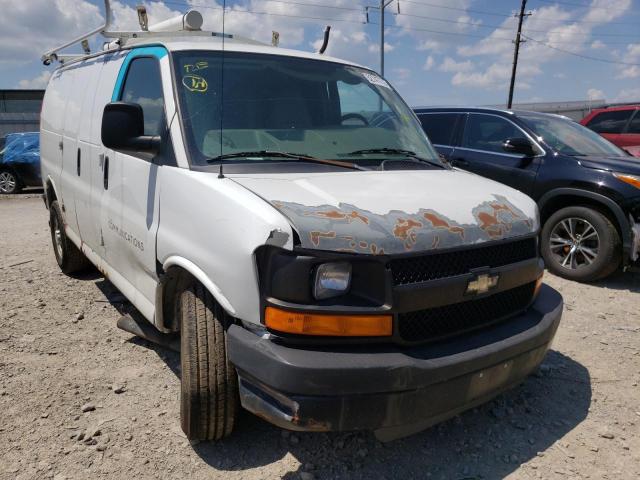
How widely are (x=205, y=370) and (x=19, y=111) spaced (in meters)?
36.3

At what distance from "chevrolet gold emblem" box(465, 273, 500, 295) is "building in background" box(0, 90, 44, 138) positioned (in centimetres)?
2859

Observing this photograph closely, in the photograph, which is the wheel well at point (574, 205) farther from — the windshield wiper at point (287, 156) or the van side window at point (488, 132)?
the windshield wiper at point (287, 156)

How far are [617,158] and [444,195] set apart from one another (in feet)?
14.2

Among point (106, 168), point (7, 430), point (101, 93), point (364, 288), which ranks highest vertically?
point (101, 93)

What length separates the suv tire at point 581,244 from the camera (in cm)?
533

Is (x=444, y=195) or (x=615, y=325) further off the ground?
(x=444, y=195)

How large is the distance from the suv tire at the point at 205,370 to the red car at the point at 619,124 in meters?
9.71

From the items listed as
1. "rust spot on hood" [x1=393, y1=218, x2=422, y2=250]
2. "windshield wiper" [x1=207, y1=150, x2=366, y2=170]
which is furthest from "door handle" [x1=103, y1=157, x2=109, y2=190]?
"rust spot on hood" [x1=393, y1=218, x2=422, y2=250]

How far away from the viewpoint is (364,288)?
215 cm

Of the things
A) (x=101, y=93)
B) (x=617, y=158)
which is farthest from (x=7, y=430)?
(x=617, y=158)

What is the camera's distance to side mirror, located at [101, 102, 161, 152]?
9.02 feet

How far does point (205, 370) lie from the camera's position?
2432 millimetres

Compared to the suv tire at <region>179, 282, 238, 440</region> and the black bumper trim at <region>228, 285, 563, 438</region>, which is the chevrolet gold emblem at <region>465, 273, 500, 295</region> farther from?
the suv tire at <region>179, 282, 238, 440</region>

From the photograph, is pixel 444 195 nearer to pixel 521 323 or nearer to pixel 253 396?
pixel 521 323
